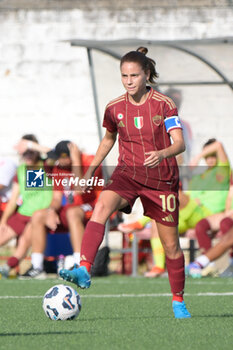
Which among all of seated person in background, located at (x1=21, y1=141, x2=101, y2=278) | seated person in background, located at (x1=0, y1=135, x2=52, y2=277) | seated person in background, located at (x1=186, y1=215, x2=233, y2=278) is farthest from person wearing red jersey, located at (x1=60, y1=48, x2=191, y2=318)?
seated person in background, located at (x1=0, y1=135, x2=52, y2=277)

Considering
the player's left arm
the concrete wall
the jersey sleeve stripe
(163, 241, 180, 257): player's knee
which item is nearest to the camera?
the player's left arm

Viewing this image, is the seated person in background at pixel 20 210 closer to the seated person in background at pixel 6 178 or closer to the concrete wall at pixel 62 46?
the seated person in background at pixel 6 178

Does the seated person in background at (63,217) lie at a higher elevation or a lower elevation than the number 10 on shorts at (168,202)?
lower

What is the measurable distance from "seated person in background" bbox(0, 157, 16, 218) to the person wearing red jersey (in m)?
5.67

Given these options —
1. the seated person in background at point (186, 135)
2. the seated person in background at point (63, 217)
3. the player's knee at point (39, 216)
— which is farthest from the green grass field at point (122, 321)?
the seated person in background at point (186, 135)

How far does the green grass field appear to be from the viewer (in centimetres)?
489

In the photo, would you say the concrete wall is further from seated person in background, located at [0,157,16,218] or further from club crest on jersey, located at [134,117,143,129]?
club crest on jersey, located at [134,117,143,129]

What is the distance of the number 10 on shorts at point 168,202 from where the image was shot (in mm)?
6063

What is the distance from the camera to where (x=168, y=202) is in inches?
239

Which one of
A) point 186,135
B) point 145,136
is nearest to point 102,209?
point 145,136

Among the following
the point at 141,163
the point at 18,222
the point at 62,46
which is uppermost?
the point at 62,46

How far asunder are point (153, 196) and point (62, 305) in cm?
88

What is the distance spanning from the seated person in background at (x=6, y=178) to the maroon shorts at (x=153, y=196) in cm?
576

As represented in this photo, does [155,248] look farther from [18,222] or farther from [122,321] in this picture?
[122,321]
